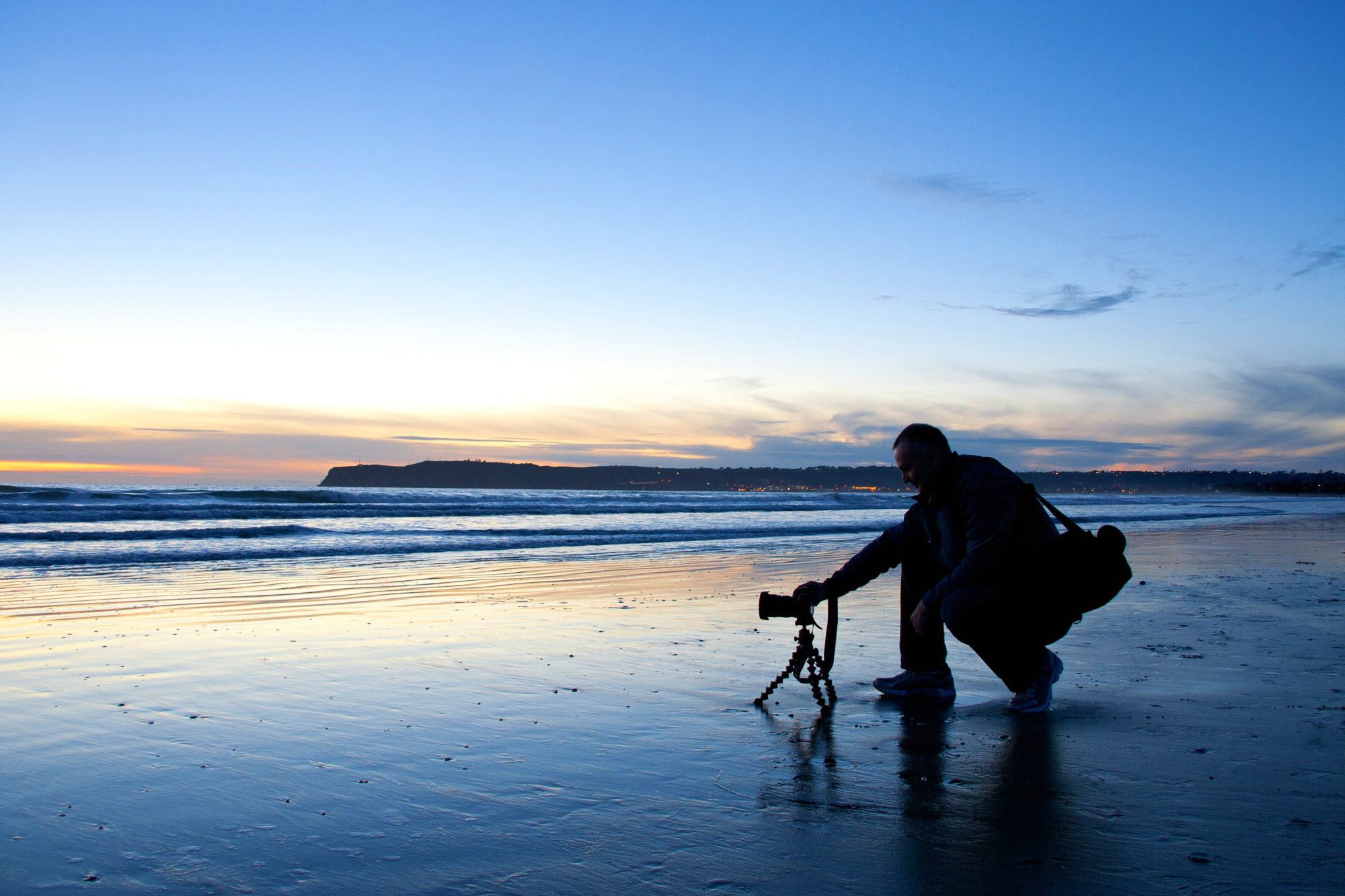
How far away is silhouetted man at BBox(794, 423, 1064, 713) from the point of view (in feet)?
12.2

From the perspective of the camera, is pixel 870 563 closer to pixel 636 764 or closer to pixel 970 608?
pixel 970 608

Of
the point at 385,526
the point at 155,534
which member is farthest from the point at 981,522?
the point at 385,526

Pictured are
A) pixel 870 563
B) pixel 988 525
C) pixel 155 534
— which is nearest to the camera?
pixel 988 525

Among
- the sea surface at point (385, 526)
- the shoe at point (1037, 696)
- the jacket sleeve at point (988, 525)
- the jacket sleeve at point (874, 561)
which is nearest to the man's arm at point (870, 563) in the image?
the jacket sleeve at point (874, 561)

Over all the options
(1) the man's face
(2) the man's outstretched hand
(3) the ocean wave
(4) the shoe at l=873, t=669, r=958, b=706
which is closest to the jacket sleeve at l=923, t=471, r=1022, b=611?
(1) the man's face

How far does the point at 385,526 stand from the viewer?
22.4m

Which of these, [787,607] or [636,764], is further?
[787,607]

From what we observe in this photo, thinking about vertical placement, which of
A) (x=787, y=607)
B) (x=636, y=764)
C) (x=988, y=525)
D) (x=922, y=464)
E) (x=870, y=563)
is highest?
(x=922, y=464)

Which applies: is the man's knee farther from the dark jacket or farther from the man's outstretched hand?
the man's outstretched hand

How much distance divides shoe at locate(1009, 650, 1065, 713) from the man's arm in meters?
0.81

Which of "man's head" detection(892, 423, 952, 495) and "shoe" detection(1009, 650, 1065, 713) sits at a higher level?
"man's head" detection(892, 423, 952, 495)

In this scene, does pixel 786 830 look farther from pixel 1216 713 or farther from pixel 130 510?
pixel 130 510

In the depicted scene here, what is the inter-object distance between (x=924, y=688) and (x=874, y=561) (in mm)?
685

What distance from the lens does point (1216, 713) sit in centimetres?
411
